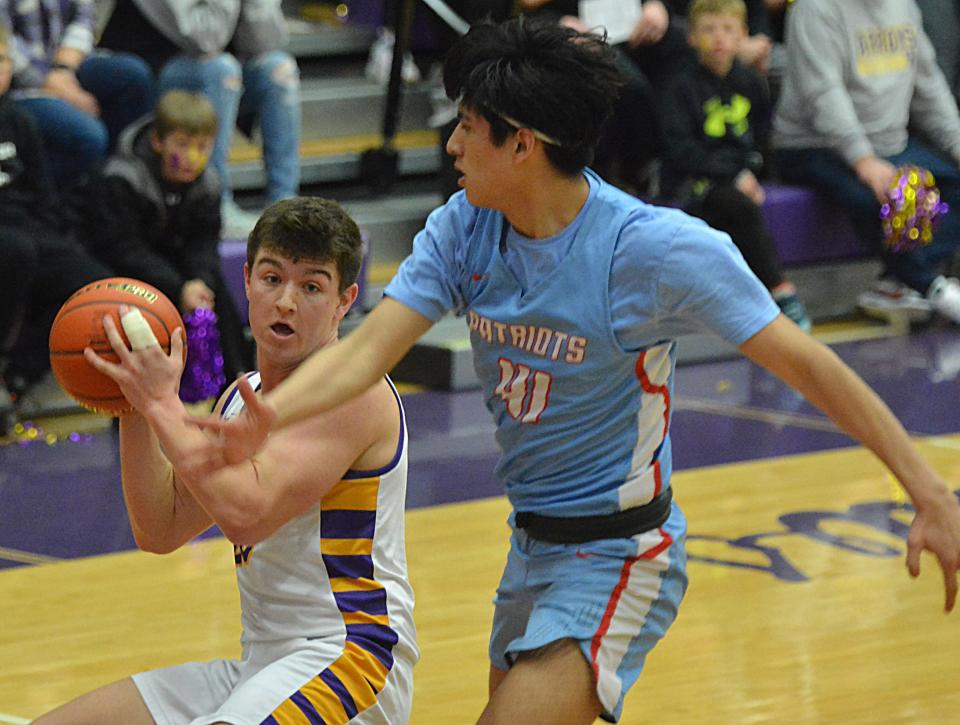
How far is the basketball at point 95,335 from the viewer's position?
299 cm

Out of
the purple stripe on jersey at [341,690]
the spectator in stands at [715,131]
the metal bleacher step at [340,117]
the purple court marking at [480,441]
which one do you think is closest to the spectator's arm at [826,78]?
the spectator in stands at [715,131]

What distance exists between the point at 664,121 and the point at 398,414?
5729 millimetres

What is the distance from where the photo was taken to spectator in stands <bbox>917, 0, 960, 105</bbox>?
9945 mm

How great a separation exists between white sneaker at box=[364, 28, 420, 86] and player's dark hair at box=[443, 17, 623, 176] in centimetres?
659

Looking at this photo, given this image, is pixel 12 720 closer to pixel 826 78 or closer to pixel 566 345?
pixel 566 345

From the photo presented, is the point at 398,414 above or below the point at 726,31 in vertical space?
above

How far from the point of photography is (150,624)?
190 inches

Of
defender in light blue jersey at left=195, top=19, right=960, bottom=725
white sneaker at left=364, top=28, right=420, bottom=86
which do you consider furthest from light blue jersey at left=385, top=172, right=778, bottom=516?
white sneaker at left=364, top=28, right=420, bottom=86

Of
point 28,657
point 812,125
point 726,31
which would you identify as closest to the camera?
point 28,657

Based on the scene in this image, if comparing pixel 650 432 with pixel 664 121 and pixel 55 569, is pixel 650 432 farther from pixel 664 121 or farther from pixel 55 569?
pixel 664 121

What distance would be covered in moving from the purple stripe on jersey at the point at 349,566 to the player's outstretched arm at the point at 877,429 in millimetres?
812

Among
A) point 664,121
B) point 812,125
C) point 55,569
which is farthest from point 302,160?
point 55,569

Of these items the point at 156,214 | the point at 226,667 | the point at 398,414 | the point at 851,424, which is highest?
the point at 851,424

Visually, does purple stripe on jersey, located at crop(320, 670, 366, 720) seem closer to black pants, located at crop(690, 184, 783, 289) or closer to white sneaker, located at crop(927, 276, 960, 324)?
black pants, located at crop(690, 184, 783, 289)
